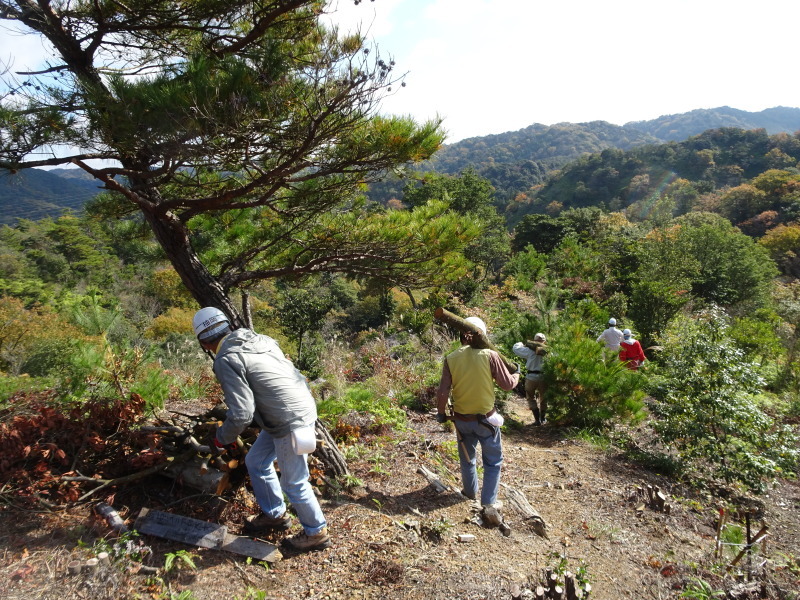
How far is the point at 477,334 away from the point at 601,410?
3.14 metres

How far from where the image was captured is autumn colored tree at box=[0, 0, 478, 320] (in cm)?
231

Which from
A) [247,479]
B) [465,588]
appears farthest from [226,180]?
[465,588]

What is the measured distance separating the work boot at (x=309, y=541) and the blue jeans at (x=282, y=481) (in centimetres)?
4

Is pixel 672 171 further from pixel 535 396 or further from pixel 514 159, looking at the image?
pixel 514 159

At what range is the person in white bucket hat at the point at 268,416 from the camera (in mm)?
2369

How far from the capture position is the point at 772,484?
4.72m

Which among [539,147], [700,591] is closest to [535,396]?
[700,591]

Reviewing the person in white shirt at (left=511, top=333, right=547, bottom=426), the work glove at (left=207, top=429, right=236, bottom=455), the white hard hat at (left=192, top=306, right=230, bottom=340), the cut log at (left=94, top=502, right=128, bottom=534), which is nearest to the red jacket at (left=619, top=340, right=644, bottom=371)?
the person in white shirt at (left=511, top=333, right=547, bottom=426)

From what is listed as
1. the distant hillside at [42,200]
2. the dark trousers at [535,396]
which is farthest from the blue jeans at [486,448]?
the distant hillside at [42,200]

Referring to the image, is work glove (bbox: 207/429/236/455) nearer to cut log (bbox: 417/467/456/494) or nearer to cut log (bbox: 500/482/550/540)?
cut log (bbox: 417/467/456/494)

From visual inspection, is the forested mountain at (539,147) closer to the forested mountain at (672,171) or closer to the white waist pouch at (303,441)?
the forested mountain at (672,171)

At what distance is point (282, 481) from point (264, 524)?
1.38ft

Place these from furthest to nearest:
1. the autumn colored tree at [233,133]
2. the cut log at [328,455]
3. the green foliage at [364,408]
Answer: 1. the green foliage at [364,408]
2. the cut log at [328,455]
3. the autumn colored tree at [233,133]

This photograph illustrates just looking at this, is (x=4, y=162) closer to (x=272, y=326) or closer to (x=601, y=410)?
(x=601, y=410)
